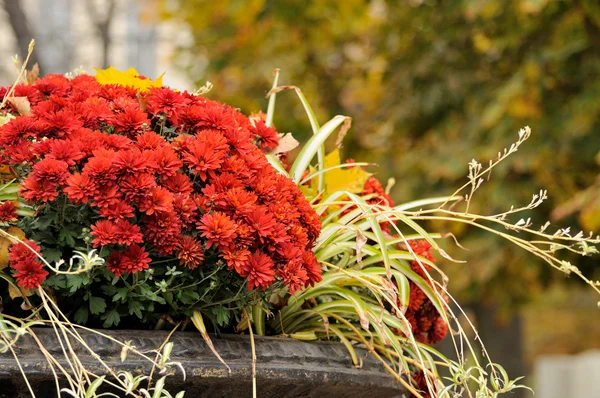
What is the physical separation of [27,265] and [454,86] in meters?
5.17

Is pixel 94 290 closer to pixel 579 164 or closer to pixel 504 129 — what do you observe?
pixel 504 129

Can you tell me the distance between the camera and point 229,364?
5.01ft

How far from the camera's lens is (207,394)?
5.05 ft

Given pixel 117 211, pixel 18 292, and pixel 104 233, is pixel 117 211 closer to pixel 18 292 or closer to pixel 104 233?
pixel 104 233

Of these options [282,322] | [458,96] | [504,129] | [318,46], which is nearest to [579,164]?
[504,129]

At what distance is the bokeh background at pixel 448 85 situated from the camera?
533cm

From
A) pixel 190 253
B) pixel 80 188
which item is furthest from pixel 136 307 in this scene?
pixel 80 188

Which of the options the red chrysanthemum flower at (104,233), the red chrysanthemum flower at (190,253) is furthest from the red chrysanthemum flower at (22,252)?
the red chrysanthemum flower at (190,253)

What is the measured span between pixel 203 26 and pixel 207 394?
703 centimetres

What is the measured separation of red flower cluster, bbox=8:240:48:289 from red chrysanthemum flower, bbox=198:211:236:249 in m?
0.30

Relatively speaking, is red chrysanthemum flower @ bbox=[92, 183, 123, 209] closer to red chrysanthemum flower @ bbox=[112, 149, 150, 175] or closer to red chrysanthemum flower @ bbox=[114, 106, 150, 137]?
red chrysanthemum flower @ bbox=[112, 149, 150, 175]

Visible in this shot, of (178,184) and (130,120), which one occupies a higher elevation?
(130,120)

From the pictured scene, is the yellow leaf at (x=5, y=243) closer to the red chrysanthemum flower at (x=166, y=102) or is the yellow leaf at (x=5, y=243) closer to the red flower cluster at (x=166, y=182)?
the red flower cluster at (x=166, y=182)

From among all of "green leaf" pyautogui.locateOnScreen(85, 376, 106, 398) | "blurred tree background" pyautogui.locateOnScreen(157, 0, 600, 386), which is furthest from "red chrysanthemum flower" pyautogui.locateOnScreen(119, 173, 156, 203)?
"blurred tree background" pyautogui.locateOnScreen(157, 0, 600, 386)
